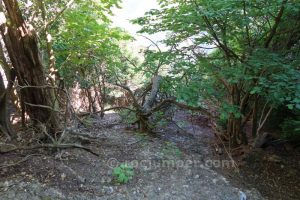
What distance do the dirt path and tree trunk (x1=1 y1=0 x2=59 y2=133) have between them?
2.33 feet

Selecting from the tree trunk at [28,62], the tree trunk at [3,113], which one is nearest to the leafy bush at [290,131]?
the tree trunk at [28,62]

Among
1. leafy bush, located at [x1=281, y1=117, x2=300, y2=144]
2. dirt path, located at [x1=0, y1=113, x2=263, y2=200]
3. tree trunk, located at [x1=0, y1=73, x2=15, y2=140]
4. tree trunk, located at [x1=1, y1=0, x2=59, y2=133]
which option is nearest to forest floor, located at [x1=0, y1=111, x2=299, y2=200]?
dirt path, located at [x1=0, y1=113, x2=263, y2=200]

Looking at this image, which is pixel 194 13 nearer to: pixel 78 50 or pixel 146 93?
pixel 146 93

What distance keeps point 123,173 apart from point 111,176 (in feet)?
0.53

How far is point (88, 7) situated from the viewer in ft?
19.6

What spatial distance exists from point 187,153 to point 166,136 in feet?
3.39

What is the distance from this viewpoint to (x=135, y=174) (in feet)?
12.2

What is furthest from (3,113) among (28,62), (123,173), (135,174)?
(135,174)

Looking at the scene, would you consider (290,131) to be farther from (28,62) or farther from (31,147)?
(28,62)

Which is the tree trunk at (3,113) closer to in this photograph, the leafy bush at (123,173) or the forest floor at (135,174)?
the forest floor at (135,174)

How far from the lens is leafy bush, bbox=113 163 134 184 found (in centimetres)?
346

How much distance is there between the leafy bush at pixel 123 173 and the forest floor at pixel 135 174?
0.21 feet

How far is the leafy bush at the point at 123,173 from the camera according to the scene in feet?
11.3

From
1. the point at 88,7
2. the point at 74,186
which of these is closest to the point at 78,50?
the point at 88,7
